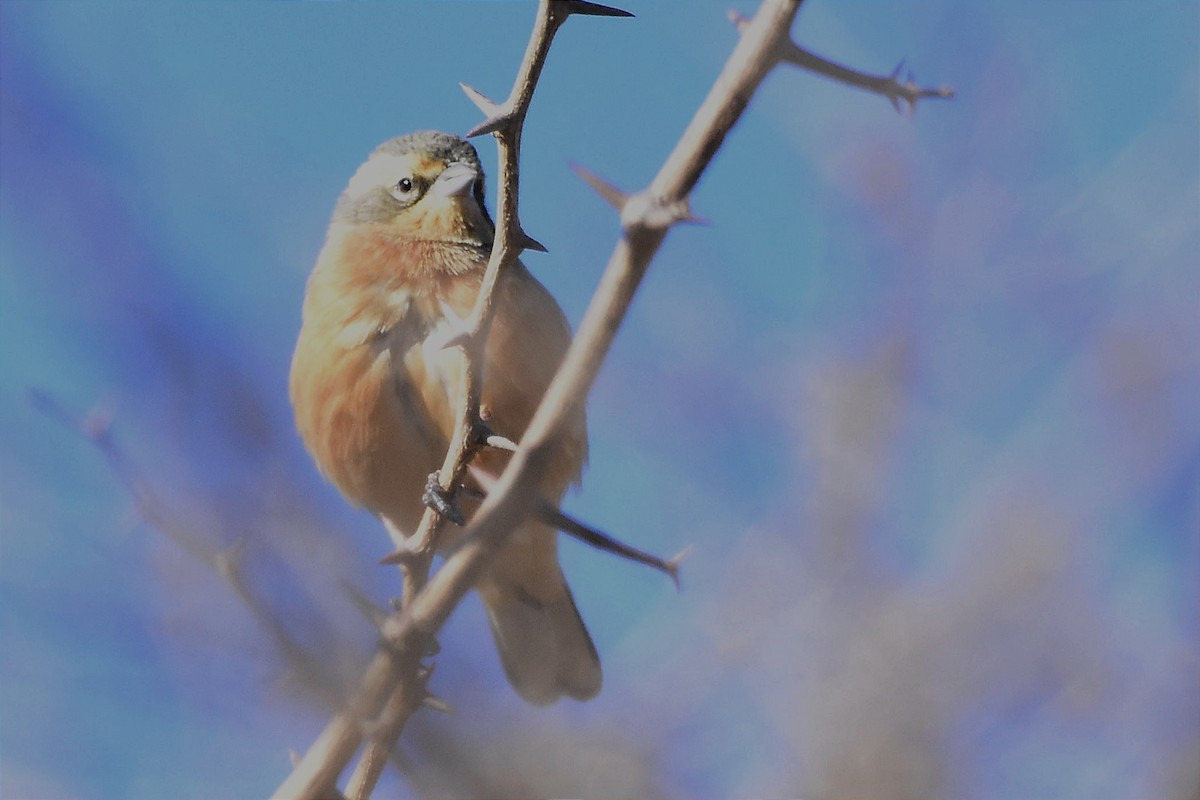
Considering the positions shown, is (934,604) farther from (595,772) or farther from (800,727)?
(595,772)

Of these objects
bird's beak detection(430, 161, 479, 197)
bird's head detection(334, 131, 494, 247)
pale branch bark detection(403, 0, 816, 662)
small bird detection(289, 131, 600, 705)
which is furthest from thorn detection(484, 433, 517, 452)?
bird's beak detection(430, 161, 479, 197)

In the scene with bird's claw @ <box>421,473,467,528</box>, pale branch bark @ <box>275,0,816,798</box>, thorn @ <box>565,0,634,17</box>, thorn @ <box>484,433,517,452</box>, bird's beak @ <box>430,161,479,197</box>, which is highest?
bird's beak @ <box>430,161,479,197</box>

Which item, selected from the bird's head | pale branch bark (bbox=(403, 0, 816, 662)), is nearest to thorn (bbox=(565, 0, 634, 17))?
pale branch bark (bbox=(403, 0, 816, 662))

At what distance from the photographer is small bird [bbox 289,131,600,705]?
17.4 ft

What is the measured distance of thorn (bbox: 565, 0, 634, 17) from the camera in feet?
8.46

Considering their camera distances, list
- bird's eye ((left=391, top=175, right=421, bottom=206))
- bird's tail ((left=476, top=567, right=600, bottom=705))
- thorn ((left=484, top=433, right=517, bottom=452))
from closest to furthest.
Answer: thorn ((left=484, top=433, right=517, bottom=452))
bird's tail ((left=476, top=567, right=600, bottom=705))
bird's eye ((left=391, top=175, right=421, bottom=206))

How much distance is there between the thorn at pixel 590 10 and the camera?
258 centimetres

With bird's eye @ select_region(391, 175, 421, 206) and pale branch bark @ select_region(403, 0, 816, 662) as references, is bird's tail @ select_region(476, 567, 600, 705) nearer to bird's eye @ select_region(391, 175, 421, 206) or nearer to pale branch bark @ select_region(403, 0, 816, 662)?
bird's eye @ select_region(391, 175, 421, 206)

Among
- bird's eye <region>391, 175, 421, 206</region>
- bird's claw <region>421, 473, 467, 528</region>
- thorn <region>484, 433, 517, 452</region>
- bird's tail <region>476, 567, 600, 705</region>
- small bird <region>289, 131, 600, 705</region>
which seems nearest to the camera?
thorn <region>484, 433, 517, 452</region>

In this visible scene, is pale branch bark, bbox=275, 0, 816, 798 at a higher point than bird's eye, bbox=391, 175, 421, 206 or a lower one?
lower

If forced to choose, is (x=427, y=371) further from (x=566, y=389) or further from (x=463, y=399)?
(x=566, y=389)

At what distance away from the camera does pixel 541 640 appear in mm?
6602

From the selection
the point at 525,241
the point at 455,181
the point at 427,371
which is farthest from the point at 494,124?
the point at 455,181

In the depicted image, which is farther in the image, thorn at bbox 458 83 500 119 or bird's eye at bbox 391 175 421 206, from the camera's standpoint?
bird's eye at bbox 391 175 421 206
